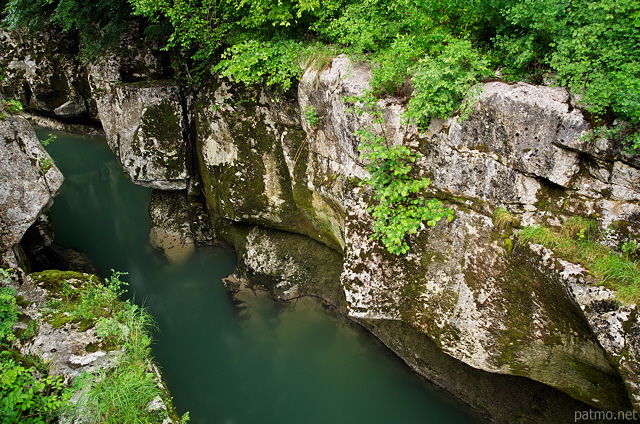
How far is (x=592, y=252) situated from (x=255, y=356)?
22.0 ft

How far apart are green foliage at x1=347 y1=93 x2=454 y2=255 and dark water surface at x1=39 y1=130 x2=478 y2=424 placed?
3.57 m

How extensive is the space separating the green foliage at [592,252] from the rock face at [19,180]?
26.5 feet

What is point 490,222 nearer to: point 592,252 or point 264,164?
point 592,252

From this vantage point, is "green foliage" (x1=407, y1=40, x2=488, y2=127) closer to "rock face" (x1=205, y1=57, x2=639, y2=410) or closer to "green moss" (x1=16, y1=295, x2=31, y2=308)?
"rock face" (x1=205, y1=57, x2=639, y2=410)

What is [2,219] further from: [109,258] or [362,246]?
[362,246]

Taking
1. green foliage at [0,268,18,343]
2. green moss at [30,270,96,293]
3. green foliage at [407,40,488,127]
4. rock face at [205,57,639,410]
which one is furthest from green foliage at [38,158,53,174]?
green foliage at [407,40,488,127]

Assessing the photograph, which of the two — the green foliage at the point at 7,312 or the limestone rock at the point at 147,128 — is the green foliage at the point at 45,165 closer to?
the green foliage at the point at 7,312

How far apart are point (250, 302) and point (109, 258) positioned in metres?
4.58

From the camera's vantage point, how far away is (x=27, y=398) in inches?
162

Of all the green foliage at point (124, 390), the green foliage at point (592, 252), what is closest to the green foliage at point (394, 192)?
the green foliage at point (592, 252)

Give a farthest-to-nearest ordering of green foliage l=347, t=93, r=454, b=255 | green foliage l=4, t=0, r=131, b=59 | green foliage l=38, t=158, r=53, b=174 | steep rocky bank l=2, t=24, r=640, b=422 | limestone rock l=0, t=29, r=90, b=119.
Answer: limestone rock l=0, t=29, r=90, b=119
green foliage l=4, t=0, r=131, b=59
green foliage l=38, t=158, r=53, b=174
green foliage l=347, t=93, r=454, b=255
steep rocky bank l=2, t=24, r=640, b=422

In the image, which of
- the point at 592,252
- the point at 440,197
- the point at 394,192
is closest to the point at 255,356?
the point at 394,192

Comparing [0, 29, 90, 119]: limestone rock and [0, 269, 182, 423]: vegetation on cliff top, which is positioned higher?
[0, 29, 90, 119]: limestone rock

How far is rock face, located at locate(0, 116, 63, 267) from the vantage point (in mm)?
6742
